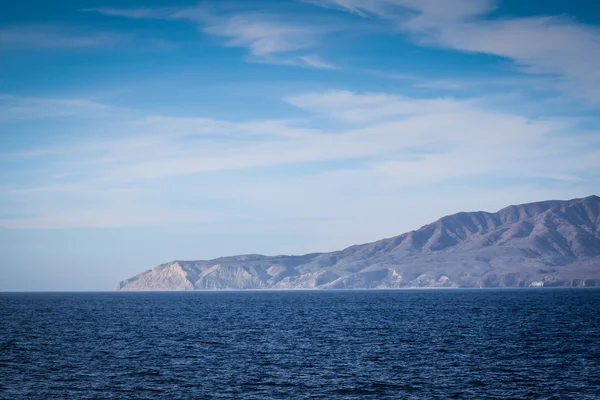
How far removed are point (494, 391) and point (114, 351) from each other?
43207mm

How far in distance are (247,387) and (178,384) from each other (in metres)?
5.92

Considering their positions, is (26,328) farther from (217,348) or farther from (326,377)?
(326,377)

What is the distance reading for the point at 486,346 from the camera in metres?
75.4

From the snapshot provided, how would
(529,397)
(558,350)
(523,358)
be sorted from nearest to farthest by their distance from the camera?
(529,397) < (523,358) < (558,350)

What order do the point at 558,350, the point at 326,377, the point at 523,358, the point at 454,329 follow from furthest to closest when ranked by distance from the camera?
1. the point at 454,329
2. the point at 558,350
3. the point at 523,358
4. the point at 326,377

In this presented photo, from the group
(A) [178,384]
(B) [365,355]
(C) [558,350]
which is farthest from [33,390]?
(C) [558,350]

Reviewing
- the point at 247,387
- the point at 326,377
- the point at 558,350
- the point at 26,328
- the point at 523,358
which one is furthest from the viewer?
the point at 26,328

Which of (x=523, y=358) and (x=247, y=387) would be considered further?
(x=523, y=358)

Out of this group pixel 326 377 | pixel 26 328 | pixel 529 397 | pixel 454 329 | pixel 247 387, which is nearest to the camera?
pixel 529 397

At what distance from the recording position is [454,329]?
9819 cm

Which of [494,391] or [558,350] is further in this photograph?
[558,350]

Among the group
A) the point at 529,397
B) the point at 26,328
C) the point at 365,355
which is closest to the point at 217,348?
the point at 365,355

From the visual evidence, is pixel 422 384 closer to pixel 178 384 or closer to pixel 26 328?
pixel 178 384

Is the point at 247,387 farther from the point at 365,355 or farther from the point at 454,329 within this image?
the point at 454,329
